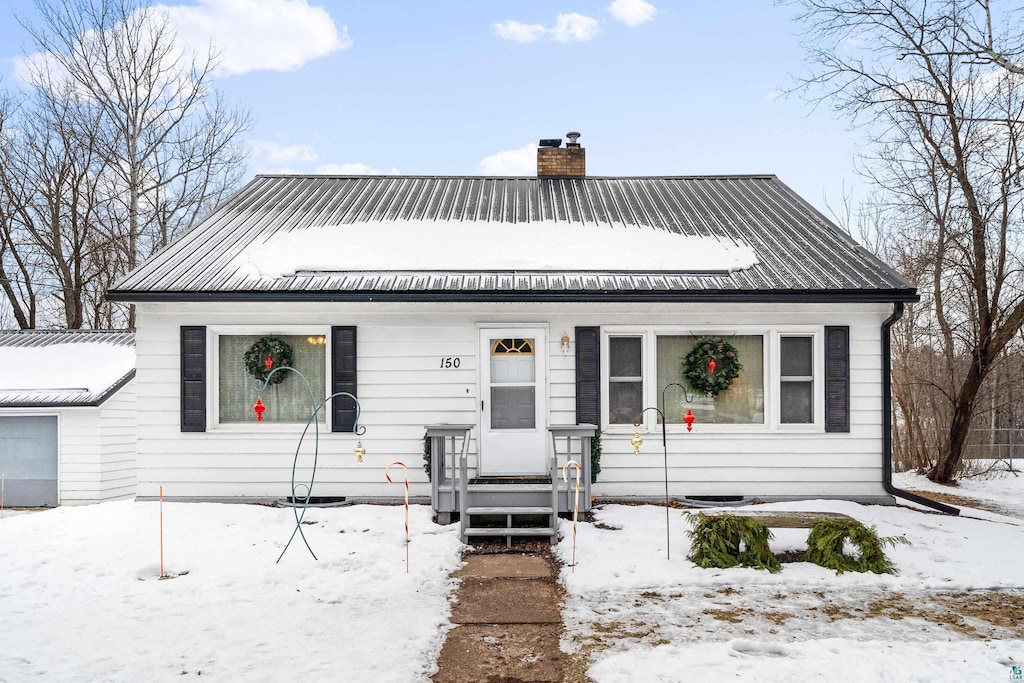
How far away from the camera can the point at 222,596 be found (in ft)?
16.5

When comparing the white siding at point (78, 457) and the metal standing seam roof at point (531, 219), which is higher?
the metal standing seam roof at point (531, 219)

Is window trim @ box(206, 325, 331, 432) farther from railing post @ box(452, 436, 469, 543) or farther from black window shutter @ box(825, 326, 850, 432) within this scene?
black window shutter @ box(825, 326, 850, 432)

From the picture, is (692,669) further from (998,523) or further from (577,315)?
(998,523)

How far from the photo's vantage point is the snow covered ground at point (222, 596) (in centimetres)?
A: 387

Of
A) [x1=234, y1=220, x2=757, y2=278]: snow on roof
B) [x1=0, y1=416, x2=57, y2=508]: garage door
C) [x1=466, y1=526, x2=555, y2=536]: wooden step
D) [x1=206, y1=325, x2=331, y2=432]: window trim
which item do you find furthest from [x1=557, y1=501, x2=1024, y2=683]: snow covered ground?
[x1=0, y1=416, x2=57, y2=508]: garage door

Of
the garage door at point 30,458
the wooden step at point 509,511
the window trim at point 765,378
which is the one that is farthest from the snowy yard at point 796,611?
the garage door at point 30,458

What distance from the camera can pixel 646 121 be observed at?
1748cm

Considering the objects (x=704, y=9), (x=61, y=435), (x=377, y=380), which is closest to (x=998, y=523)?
(x=377, y=380)

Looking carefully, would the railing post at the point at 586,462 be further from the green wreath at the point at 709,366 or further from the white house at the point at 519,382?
the green wreath at the point at 709,366

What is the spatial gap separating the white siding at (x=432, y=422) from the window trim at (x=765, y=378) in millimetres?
75

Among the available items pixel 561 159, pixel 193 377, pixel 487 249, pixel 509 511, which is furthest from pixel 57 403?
pixel 561 159

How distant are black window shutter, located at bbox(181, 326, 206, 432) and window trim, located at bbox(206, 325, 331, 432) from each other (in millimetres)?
81

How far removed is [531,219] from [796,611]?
260 inches

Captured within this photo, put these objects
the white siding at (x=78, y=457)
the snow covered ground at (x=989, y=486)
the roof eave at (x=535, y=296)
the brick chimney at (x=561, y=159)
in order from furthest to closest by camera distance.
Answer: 1. the brick chimney at (x=561, y=159)
2. the white siding at (x=78, y=457)
3. the snow covered ground at (x=989, y=486)
4. the roof eave at (x=535, y=296)
